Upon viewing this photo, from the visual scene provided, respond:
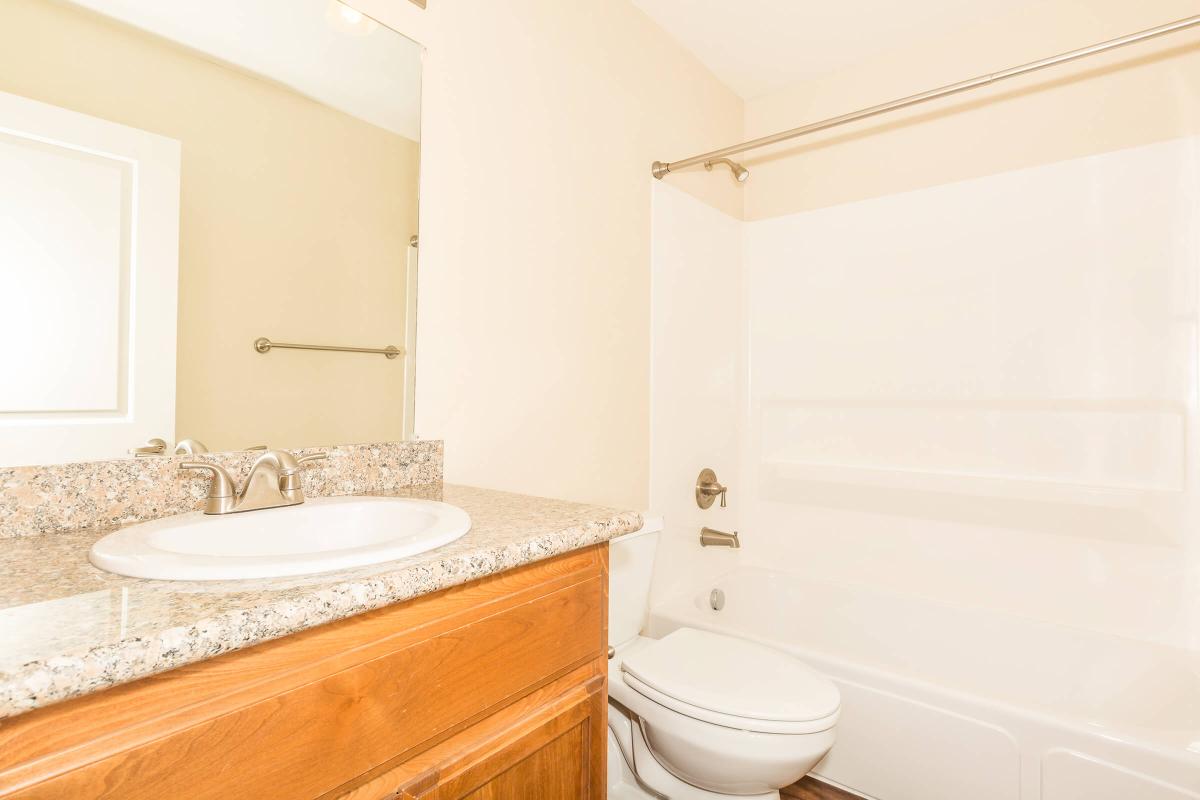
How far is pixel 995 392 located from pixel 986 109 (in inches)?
39.0

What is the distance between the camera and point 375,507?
1.09 meters

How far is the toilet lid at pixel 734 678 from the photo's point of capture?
1.36m

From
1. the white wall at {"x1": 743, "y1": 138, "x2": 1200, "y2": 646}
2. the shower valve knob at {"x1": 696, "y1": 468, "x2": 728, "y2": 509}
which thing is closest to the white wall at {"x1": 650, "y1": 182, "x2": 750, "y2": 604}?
the shower valve knob at {"x1": 696, "y1": 468, "x2": 728, "y2": 509}

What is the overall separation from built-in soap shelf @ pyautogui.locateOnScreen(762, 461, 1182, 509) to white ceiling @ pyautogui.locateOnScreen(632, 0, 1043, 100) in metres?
1.59

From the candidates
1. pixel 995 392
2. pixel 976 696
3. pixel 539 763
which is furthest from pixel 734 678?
pixel 995 392

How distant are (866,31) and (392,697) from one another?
101 inches

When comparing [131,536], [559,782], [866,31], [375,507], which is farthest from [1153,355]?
[131,536]

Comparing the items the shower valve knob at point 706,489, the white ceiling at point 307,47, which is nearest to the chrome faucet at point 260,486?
the white ceiling at point 307,47

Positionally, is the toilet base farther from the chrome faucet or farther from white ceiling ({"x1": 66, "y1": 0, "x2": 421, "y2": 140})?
white ceiling ({"x1": 66, "y1": 0, "x2": 421, "y2": 140})

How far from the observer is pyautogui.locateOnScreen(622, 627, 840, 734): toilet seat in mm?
1339

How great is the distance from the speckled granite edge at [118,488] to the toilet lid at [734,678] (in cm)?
84

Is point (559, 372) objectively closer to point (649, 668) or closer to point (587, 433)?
point (587, 433)

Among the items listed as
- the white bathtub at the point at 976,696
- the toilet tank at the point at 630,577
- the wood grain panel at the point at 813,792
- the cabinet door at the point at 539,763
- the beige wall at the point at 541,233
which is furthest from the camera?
the wood grain panel at the point at 813,792

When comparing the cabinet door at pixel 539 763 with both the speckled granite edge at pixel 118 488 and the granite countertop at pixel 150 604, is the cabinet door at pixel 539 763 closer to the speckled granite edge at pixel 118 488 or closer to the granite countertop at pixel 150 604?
the granite countertop at pixel 150 604
